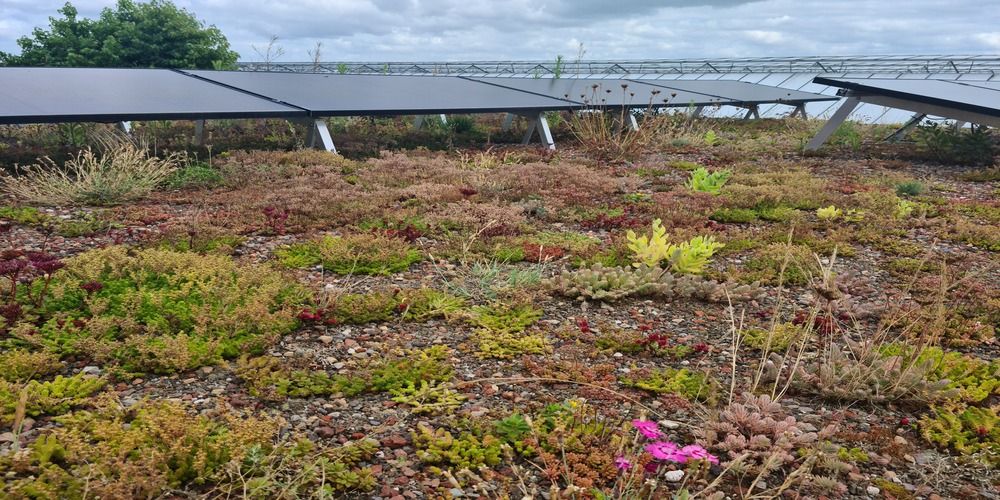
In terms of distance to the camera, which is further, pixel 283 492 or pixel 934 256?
pixel 934 256

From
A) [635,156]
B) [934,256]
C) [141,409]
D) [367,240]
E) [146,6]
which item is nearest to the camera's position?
Result: [141,409]

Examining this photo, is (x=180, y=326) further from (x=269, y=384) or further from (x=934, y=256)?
(x=934, y=256)

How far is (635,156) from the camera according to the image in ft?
36.8

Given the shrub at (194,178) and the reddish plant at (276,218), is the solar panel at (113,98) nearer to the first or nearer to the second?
the shrub at (194,178)

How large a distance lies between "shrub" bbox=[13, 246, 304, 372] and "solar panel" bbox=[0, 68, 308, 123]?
378 centimetres

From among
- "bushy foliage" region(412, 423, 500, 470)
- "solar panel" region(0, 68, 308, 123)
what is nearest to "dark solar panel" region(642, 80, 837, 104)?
"solar panel" region(0, 68, 308, 123)

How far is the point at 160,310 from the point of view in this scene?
12.8 feet

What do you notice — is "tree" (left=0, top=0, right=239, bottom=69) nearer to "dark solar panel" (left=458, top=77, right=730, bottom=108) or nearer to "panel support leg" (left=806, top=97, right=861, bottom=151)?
"dark solar panel" (left=458, top=77, right=730, bottom=108)

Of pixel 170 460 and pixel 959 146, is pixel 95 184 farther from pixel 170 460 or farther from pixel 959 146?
pixel 959 146

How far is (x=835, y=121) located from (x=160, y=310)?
458 inches

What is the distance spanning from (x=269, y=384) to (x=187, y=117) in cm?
607

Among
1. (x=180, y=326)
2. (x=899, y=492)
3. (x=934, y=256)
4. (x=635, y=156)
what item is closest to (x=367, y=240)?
(x=180, y=326)

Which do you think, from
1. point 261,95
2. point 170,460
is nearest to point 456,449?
point 170,460

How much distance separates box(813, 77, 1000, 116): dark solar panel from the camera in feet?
33.6
